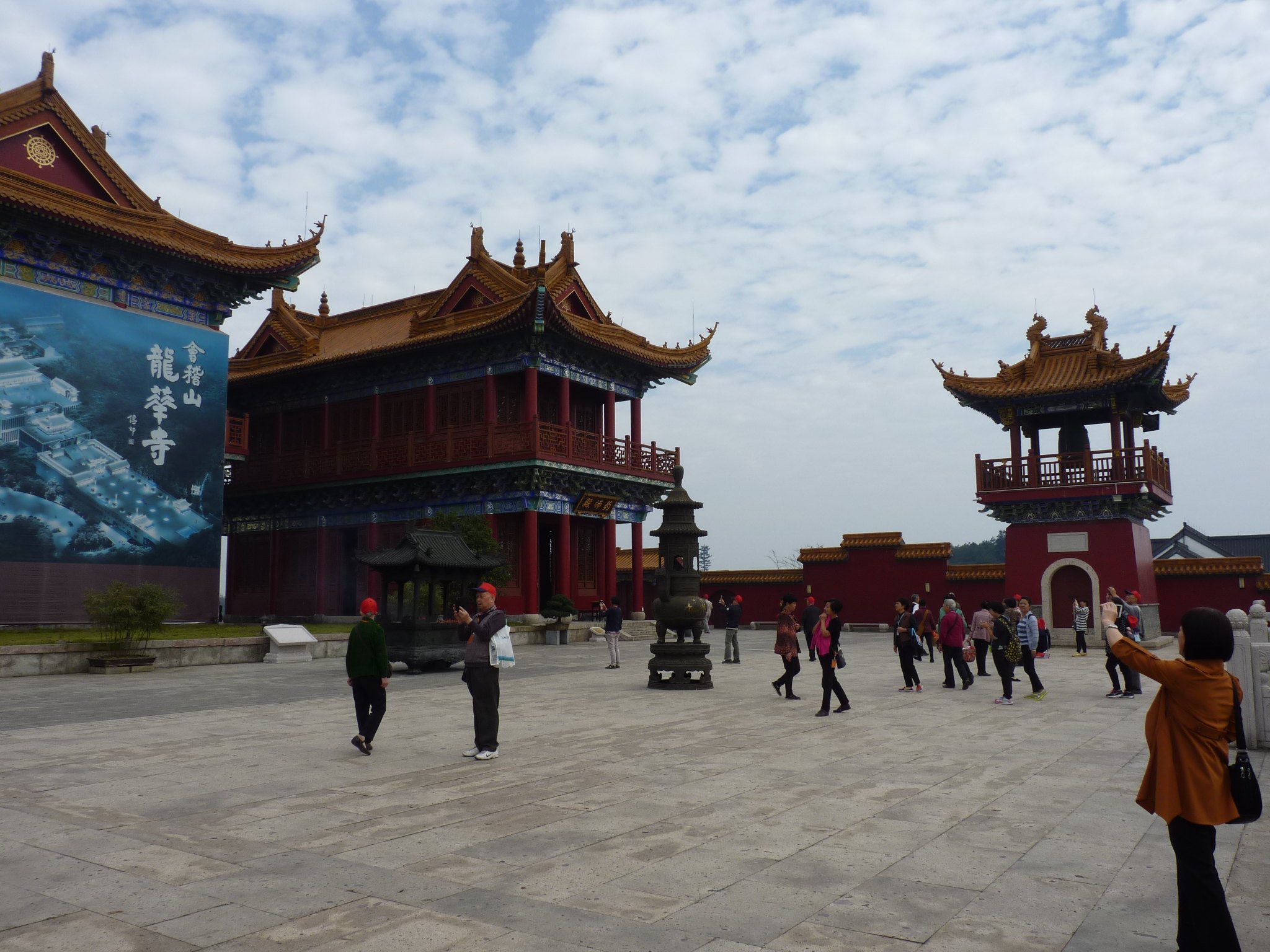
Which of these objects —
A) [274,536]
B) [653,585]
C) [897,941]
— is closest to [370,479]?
[274,536]

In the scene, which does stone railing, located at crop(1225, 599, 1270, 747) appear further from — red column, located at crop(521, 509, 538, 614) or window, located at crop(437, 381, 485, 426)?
window, located at crop(437, 381, 485, 426)

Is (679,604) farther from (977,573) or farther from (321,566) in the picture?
(321,566)

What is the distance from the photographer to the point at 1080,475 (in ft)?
85.0

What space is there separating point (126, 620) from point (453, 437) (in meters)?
13.0

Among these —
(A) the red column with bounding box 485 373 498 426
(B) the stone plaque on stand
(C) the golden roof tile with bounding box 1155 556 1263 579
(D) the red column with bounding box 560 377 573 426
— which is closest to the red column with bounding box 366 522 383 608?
(A) the red column with bounding box 485 373 498 426

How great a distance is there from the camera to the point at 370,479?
29.7 meters

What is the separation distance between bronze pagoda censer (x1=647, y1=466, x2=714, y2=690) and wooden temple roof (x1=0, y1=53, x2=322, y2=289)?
1491cm

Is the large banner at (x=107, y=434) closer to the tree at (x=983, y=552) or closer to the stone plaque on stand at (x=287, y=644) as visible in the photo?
the stone plaque on stand at (x=287, y=644)

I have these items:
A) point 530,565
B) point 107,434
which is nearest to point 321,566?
point 530,565

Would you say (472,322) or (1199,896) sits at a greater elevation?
(472,322)

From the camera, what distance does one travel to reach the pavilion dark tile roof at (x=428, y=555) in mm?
16609

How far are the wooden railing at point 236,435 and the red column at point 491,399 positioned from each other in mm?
7104

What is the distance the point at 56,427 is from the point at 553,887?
68.4ft

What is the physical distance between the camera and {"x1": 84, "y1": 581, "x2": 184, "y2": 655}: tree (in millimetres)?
15875
